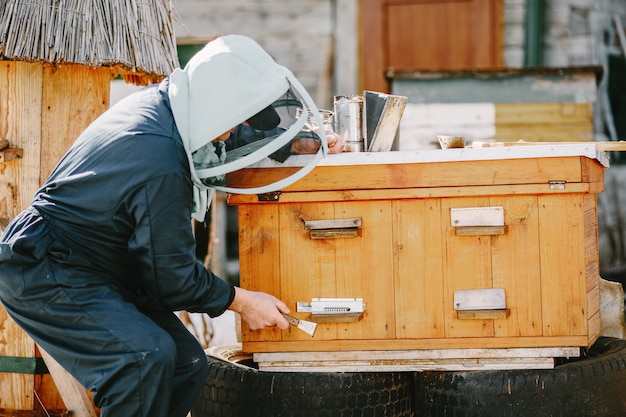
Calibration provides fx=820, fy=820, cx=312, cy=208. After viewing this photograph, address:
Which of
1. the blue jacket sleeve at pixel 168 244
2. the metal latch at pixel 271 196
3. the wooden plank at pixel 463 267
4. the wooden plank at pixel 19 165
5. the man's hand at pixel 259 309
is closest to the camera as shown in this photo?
the blue jacket sleeve at pixel 168 244

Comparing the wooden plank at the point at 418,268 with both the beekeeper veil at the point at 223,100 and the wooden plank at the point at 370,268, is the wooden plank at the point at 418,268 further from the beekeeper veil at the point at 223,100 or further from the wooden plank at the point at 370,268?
the beekeeper veil at the point at 223,100

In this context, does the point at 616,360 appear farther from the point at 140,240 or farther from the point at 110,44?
the point at 110,44

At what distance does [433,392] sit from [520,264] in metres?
0.64

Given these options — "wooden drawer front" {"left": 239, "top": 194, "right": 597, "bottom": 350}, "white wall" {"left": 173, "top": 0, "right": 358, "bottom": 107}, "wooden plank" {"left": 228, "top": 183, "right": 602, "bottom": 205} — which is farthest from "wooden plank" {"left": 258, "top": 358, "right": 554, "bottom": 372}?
"white wall" {"left": 173, "top": 0, "right": 358, "bottom": 107}

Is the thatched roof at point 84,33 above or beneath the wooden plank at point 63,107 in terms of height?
above

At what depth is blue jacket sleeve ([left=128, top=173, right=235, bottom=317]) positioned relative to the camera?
2645 millimetres

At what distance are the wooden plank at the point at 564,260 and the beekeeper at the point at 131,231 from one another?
105 cm

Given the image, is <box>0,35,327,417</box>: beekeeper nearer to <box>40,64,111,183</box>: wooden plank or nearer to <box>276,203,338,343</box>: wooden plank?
<box>276,203,338,343</box>: wooden plank

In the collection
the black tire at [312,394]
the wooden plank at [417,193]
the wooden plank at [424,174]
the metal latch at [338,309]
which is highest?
the wooden plank at [424,174]

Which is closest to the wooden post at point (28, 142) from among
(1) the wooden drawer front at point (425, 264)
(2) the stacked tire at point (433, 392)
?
(2) the stacked tire at point (433, 392)

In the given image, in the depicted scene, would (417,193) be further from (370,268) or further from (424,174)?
(370,268)

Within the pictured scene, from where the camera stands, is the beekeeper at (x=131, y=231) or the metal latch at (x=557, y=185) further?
the metal latch at (x=557, y=185)

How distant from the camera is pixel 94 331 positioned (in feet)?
9.00

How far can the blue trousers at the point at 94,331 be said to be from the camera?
2.70 metres
